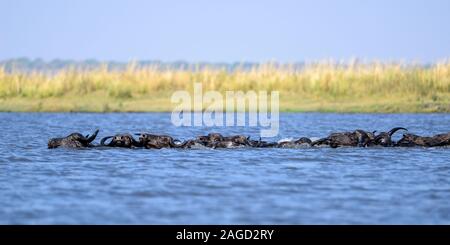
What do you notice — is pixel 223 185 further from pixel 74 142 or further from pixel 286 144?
pixel 74 142

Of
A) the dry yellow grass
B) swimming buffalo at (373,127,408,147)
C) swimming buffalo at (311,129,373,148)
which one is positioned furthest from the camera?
the dry yellow grass

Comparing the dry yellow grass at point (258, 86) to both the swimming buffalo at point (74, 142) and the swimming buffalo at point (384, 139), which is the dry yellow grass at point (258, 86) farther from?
the swimming buffalo at point (74, 142)

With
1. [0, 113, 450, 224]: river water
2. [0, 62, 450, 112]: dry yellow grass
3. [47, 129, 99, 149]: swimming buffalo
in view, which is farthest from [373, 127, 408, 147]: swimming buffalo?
[0, 62, 450, 112]: dry yellow grass

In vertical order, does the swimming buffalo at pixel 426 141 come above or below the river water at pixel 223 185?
above

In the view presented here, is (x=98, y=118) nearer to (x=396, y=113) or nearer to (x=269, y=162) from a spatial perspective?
(x=396, y=113)

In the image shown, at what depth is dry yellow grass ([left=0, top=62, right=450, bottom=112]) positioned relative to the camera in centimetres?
3319

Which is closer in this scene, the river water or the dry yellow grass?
the river water

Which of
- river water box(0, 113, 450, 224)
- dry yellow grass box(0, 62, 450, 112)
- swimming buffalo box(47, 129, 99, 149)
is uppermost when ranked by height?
dry yellow grass box(0, 62, 450, 112)

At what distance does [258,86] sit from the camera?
35438 millimetres

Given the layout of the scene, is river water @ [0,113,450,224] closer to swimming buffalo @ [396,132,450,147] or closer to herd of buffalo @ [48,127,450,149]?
herd of buffalo @ [48,127,450,149]

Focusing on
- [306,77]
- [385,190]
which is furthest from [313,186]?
[306,77]

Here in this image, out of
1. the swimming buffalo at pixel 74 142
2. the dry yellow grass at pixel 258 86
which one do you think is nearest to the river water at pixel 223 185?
the swimming buffalo at pixel 74 142

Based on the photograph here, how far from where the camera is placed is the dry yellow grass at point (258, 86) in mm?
33188
